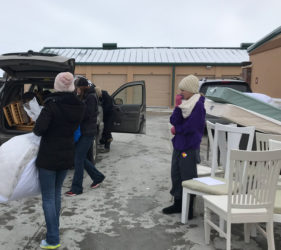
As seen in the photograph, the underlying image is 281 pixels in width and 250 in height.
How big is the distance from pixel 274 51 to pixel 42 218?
7.24 meters

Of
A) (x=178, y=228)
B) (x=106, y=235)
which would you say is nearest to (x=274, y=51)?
(x=178, y=228)

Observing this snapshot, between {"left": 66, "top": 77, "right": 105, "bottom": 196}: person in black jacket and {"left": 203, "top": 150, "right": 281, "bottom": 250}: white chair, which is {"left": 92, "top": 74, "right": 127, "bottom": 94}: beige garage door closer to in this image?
{"left": 66, "top": 77, "right": 105, "bottom": 196}: person in black jacket

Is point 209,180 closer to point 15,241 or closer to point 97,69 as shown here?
point 15,241

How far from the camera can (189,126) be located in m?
3.58

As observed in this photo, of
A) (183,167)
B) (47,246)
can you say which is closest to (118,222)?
(47,246)

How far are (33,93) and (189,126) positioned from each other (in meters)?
3.92

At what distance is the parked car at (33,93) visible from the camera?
4.75 meters

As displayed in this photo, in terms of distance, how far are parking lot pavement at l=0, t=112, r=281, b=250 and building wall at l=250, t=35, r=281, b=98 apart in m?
4.45

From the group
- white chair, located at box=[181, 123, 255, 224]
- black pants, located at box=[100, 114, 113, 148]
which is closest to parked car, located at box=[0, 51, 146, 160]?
black pants, located at box=[100, 114, 113, 148]

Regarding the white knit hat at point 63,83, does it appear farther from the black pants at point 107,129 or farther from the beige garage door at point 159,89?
the beige garage door at point 159,89

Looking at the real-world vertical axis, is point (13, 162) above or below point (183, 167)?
above

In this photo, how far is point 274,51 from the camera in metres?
8.12

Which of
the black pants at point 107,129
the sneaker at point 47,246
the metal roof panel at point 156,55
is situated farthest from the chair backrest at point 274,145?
the metal roof panel at point 156,55

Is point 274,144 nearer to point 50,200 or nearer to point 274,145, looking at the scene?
point 274,145
